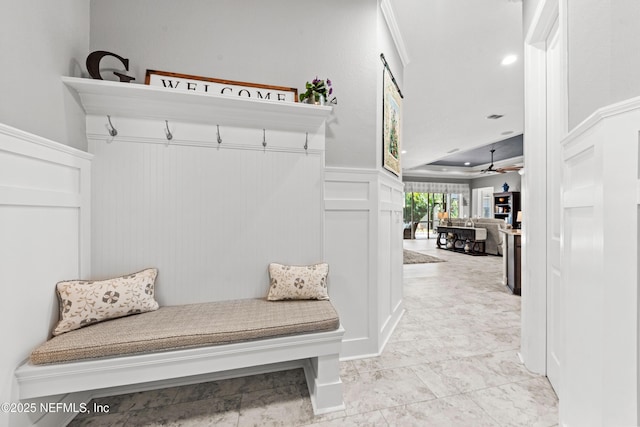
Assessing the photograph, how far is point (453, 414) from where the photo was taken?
4.62ft

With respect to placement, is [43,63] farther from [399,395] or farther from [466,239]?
[466,239]

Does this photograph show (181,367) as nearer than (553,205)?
Yes

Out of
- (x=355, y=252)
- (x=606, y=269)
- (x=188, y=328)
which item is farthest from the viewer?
(x=355, y=252)

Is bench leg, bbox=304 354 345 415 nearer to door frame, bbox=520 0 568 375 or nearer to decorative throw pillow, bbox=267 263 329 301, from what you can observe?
decorative throw pillow, bbox=267 263 329 301

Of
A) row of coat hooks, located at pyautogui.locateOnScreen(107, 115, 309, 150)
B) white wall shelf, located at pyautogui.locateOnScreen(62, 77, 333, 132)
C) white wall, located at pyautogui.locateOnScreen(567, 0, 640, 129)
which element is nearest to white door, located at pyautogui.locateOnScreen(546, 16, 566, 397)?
white wall, located at pyautogui.locateOnScreen(567, 0, 640, 129)

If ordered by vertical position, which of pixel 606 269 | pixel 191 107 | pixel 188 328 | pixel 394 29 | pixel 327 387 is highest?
pixel 394 29

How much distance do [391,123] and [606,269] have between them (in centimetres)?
182

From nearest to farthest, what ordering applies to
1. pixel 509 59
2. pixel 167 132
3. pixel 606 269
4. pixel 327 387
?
pixel 606 269 → pixel 327 387 → pixel 167 132 → pixel 509 59

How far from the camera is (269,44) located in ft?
6.14

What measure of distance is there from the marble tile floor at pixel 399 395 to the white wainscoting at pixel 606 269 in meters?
0.52

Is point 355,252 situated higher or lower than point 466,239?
higher

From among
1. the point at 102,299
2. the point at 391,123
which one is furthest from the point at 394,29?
the point at 102,299

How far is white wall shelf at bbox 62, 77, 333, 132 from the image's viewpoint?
149 centimetres

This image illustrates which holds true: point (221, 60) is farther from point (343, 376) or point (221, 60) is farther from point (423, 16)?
point (343, 376)
